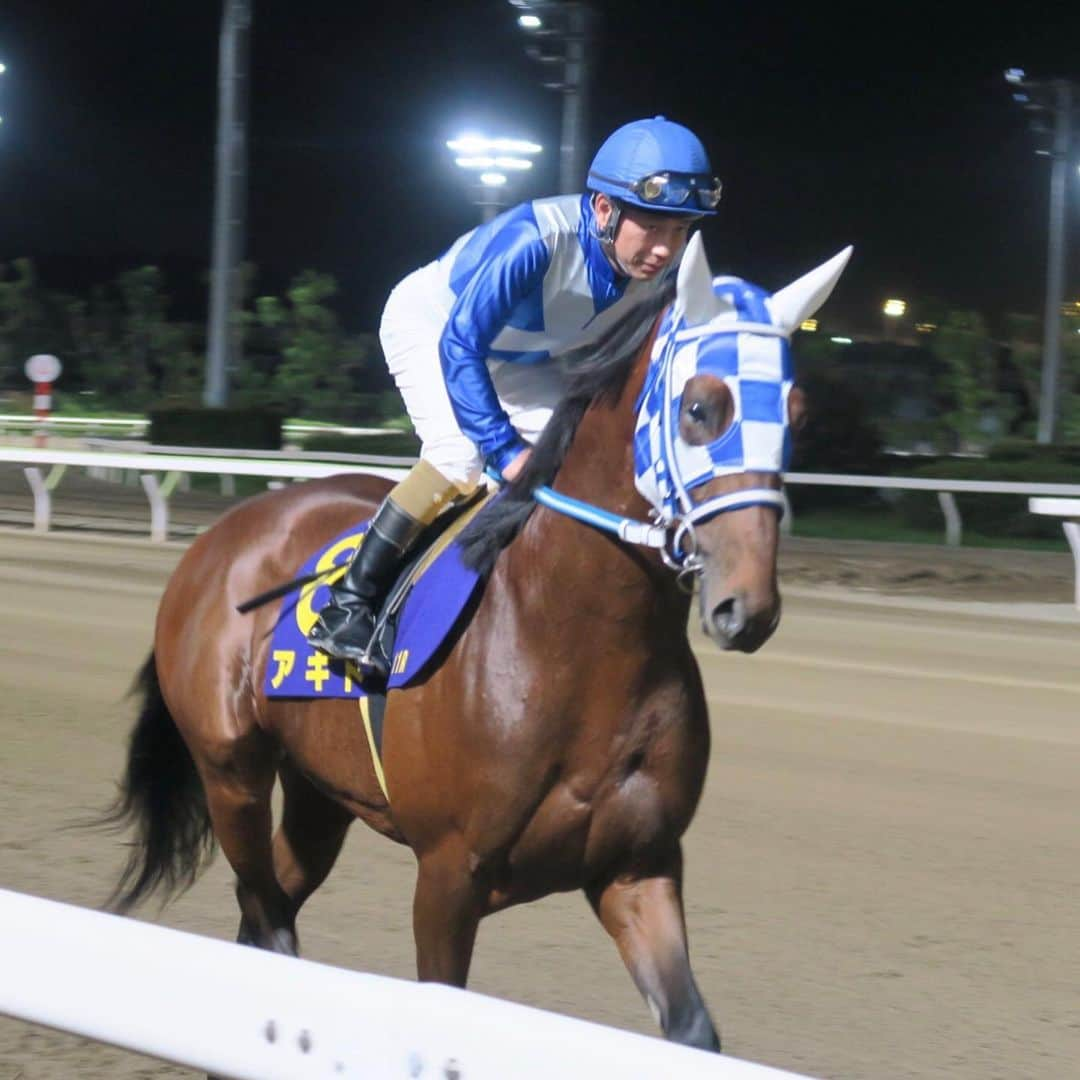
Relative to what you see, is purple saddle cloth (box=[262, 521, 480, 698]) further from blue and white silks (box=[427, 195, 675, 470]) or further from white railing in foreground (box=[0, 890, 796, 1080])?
white railing in foreground (box=[0, 890, 796, 1080])

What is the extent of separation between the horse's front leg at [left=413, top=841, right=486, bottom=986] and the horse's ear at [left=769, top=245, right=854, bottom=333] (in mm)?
979

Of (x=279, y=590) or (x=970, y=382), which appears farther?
(x=970, y=382)

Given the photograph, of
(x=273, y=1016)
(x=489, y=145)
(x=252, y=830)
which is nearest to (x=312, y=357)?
(x=489, y=145)

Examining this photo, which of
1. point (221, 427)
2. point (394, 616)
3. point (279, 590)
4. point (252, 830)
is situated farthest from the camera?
point (221, 427)

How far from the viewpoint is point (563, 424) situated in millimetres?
3014

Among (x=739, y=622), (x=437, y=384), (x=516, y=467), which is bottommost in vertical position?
(x=739, y=622)

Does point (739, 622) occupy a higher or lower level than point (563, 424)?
lower

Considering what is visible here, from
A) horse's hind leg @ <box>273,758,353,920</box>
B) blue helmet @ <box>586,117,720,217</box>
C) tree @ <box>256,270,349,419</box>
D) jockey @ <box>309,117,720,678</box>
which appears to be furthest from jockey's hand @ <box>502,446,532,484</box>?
tree @ <box>256,270,349,419</box>

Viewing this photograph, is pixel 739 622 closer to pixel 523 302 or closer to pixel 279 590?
pixel 523 302

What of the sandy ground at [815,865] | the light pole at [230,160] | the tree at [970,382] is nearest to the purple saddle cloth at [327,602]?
the sandy ground at [815,865]

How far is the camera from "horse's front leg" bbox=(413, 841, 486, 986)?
9.62 ft

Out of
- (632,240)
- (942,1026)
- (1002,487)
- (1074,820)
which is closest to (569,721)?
(632,240)

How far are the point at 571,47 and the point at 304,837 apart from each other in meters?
14.4

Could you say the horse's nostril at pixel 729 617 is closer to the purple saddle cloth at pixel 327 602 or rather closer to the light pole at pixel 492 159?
the purple saddle cloth at pixel 327 602
